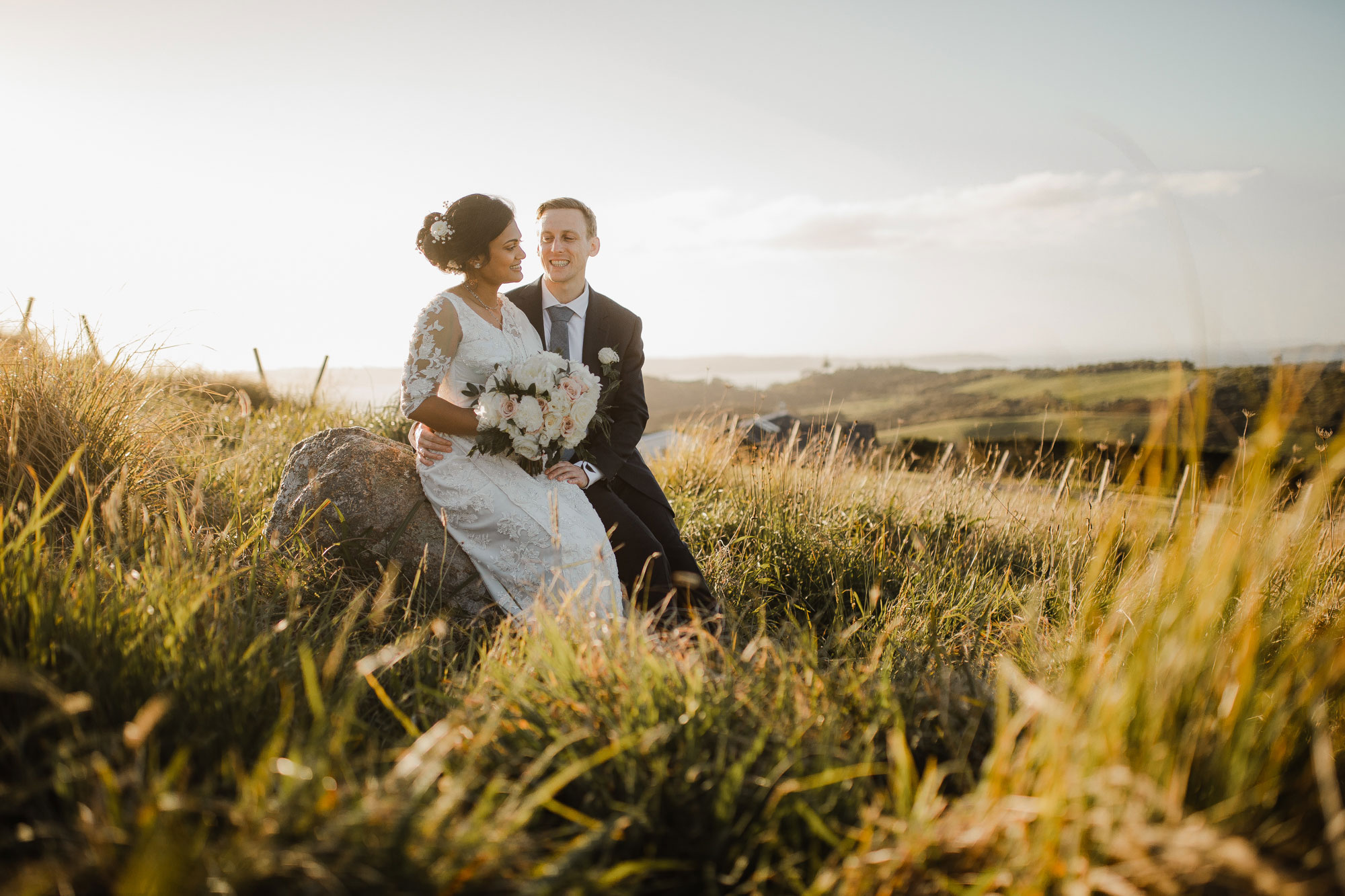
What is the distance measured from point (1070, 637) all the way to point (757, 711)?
6.63ft

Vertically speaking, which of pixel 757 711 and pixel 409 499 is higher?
pixel 409 499

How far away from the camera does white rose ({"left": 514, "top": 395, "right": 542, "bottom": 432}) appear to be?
3.84m

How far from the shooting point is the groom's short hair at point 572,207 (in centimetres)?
518

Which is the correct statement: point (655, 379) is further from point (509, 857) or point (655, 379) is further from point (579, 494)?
point (509, 857)

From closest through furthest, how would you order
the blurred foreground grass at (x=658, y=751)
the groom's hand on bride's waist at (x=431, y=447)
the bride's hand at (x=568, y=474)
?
the blurred foreground grass at (x=658, y=751), the groom's hand on bride's waist at (x=431, y=447), the bride's hand at (x=568, y=474)

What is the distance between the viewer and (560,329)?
5152 millimetres

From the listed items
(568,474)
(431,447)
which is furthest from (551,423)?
(431,447)

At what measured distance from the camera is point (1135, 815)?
145 cm

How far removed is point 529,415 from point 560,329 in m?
1.49

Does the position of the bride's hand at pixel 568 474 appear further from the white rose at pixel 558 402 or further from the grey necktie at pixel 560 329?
the grey necktie at pixel 560 329

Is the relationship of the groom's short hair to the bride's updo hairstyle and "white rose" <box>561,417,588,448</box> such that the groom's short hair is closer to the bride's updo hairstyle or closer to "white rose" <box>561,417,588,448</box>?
the bride's updo hairstyle

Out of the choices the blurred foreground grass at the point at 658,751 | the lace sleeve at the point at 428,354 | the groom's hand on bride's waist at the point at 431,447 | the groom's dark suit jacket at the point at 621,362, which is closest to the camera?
the blurred foreground grass at the point at 658,751

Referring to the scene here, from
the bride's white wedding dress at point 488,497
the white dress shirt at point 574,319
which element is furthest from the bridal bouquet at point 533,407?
the white dress shirt at point 574,319

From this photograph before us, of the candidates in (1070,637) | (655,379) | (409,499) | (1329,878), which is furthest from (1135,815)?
(655,379)
